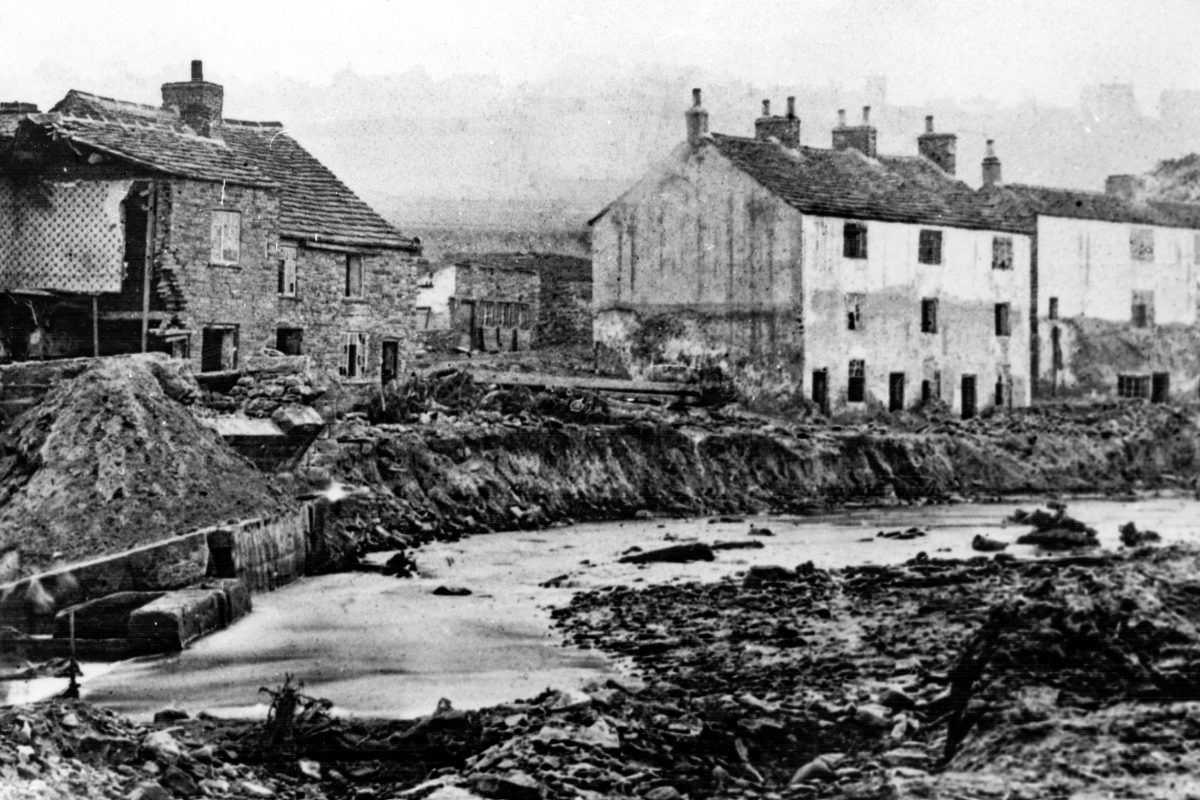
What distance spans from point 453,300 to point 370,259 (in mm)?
13317

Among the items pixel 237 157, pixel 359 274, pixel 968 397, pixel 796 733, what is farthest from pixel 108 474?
pixel 968 397

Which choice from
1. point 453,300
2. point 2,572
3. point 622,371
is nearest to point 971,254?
point 622,371

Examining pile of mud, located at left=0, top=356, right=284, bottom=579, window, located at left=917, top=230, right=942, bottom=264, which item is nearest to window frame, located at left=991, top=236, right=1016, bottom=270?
window, located at left=917, top=230, right=942, bottom=264

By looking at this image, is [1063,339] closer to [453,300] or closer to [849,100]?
[849,100]

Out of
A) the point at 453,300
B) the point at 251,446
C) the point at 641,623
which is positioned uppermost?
the point at 453,300

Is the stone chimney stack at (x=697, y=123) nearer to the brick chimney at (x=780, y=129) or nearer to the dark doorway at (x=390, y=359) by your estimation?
the brick chimney at (x=780, y=129)

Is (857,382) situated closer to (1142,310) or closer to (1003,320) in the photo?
(1003,320)

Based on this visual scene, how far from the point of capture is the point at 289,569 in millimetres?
22609

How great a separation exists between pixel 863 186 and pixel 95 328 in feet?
86.1

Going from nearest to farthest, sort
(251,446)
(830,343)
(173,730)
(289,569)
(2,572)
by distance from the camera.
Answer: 1. (173,730)
2. (2,572)
3. (289,569)
4. (251,446)
5. (830,343)

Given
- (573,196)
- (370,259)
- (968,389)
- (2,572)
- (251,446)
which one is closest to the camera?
(2,572)

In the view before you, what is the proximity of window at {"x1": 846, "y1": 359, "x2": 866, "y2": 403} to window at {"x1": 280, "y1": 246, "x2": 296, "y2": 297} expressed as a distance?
17.6m

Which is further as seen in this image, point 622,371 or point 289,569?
point 622,371

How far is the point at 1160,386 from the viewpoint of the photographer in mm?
52875
